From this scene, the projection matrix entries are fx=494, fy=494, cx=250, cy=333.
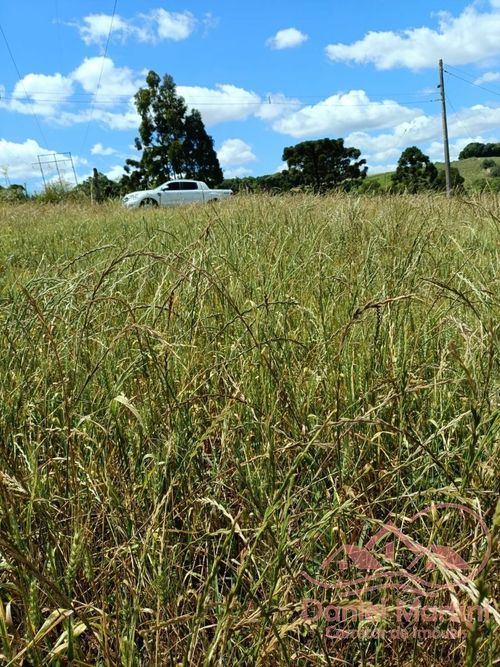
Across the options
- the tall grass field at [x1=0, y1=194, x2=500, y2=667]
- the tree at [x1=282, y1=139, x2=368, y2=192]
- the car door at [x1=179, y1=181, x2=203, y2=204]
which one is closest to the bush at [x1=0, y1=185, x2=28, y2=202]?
the car door at [x1=179, y1=181, x2=203, y2=204]

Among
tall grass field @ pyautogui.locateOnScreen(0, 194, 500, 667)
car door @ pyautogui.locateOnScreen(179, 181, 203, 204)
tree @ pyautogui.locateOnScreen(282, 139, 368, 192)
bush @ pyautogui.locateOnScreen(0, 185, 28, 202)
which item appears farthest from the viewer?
tree @ pyautogui.locateOnScreen(282, 139, 368, 192)

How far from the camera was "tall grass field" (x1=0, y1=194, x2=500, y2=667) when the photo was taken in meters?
0.65

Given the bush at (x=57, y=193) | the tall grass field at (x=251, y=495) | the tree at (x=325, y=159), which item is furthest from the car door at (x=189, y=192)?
the tall grass field at (x=251, y=495)

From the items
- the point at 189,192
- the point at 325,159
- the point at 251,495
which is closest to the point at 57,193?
the point at 189,192

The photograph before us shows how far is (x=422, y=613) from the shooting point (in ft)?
2.26

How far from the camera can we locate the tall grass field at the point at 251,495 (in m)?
0.65

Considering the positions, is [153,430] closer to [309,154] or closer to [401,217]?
[401,217]

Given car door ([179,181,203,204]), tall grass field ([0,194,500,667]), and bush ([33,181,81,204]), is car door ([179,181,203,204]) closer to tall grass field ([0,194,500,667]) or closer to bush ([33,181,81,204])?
bush ([33,181,81,204])

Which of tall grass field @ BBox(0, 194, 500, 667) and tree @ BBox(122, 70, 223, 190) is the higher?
tree @ BBox(122, 70, 223, 190)

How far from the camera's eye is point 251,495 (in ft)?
2.36

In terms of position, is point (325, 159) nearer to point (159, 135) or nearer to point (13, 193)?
point (159, 135)

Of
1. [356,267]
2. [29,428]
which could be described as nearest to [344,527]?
[29,428]

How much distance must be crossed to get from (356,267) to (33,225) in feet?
15.8

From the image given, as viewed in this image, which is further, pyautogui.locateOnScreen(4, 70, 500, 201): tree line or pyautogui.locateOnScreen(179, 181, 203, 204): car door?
pyautogui.locateOnScreen(4, 70, 500, 201): tree line
